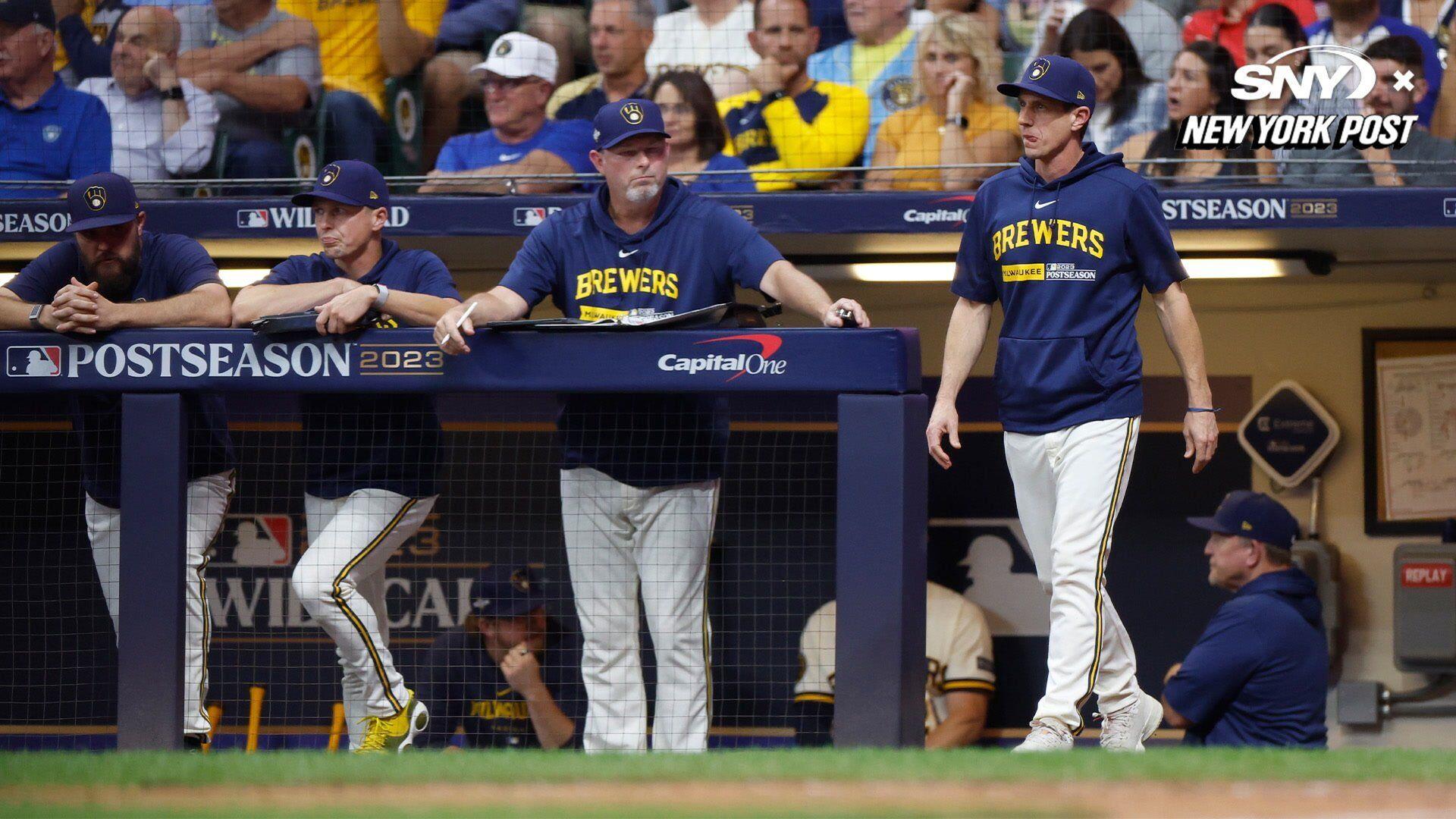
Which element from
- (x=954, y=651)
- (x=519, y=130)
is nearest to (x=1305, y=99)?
(x=954, y=651)

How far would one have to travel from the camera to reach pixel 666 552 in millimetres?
4547

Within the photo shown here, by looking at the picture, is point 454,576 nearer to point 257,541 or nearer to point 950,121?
point 257,541

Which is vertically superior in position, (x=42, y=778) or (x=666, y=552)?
(x=666, y=552)

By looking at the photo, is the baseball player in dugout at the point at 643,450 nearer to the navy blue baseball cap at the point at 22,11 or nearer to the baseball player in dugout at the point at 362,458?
the baseball player in dugout at the point at 362,458

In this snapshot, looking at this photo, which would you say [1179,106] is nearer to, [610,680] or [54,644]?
[610,680]

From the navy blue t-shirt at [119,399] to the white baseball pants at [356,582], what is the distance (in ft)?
1.10

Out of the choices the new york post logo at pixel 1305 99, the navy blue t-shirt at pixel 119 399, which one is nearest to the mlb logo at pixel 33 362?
the navy blue t-shirt at pixel 119 399

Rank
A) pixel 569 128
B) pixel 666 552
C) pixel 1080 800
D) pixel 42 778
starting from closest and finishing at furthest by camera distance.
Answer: pixel 1080 800, pixel 42 778, pixel 666 552, pixel 569 128

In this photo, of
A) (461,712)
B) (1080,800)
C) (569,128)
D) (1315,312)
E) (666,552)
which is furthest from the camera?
(1315,312)

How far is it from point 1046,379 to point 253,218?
3732mm

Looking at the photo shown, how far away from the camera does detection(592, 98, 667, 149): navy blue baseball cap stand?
466 cm

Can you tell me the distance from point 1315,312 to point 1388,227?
1.40 meters

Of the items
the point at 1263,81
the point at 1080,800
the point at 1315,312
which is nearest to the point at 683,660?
the point at 1080,800

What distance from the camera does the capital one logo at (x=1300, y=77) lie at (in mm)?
6695
